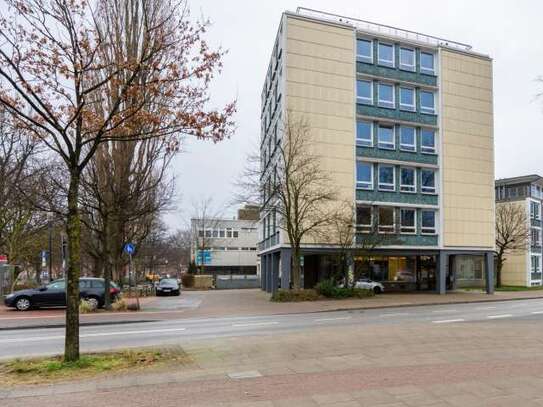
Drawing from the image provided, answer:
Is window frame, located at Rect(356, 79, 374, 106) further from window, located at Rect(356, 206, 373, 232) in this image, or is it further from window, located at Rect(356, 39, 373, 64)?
window, located at Rect(356, 206, 373, 232)

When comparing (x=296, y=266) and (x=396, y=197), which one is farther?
(x=396, y=197)

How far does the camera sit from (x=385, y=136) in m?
37.9

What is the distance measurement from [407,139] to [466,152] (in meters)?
4.78

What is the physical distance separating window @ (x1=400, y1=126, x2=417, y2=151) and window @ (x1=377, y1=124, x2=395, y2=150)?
74cm

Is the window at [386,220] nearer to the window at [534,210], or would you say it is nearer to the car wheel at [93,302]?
the car wheel at [93,302]

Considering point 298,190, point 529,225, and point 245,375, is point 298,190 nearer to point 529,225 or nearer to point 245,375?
point 245,375

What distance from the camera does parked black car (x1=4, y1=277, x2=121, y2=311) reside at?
77.6ft

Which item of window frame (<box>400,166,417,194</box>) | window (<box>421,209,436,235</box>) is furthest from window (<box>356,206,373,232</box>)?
window (<box>421,209,436,235</box>)

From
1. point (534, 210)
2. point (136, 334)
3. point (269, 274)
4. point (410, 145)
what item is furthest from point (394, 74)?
point (534, 210)

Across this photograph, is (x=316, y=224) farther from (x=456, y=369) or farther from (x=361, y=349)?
(x=456, y=369)

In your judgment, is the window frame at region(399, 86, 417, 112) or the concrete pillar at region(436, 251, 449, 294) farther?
the window frame at region(399, 86, 417, 112)

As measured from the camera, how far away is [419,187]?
3828 cm

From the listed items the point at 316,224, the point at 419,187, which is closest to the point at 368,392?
the point at 316,224

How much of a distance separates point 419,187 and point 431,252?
186 inches
